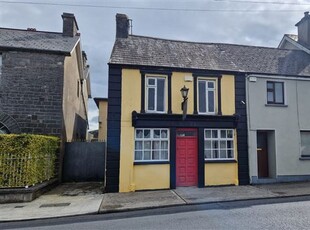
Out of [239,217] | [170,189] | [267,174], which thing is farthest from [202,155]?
[239,217]

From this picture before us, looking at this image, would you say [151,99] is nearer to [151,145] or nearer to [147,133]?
[147,133]

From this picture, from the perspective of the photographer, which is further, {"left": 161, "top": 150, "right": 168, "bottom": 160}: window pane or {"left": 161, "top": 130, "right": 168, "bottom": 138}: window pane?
{"left": 161, "top": 130, "right": 168, "bottom": 138}: window pane

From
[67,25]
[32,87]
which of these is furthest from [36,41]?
[32,87]

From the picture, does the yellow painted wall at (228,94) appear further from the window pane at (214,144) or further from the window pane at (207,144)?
the window pane at (207,144)

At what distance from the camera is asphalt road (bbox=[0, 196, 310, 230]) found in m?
6.71

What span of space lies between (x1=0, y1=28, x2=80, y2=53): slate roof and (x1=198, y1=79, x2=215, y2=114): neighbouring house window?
706 cm

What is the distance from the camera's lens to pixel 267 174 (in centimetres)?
1415

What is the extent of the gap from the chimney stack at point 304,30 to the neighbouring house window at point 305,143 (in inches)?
254

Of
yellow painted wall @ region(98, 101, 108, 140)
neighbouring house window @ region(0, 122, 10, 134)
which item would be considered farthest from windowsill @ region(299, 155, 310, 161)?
yellow painted wall @ region(98, 101, 108, 140)

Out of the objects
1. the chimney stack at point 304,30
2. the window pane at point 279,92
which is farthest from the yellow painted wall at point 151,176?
the chimney stack at point 304,30

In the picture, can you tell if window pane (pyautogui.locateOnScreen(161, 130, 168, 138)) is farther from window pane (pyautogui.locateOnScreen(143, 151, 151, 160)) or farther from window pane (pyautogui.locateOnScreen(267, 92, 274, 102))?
window pane (pyautogui.locateOnScreen(267, 92, 274, 102))

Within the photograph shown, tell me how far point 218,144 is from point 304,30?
35.6 ft

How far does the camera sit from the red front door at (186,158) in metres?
12.5

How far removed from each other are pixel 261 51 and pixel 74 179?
44.4 feet
